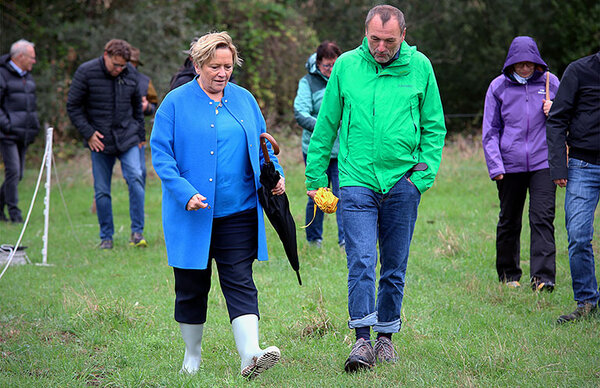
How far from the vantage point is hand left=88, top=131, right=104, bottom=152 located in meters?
8.84

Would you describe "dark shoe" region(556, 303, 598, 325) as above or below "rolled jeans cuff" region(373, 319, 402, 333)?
below

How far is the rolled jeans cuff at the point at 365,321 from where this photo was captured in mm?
4629

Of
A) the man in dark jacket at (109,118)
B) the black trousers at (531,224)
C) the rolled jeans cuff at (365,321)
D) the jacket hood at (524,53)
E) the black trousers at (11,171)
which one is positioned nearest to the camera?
the rolled jeans cuff at (365,321)

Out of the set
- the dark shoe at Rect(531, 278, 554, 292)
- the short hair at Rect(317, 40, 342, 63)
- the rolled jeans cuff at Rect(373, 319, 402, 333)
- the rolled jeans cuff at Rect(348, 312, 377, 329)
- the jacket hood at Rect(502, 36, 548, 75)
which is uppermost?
the jacket hood at Rect(502, 36, 548, 75)

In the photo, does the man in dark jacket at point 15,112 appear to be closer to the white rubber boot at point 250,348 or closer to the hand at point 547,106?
the hand at point 547,106

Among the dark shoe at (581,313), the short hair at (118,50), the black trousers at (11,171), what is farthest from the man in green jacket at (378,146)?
the black trousers at (11,171)

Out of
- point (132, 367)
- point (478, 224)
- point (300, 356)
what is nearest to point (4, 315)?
point (132, 367)

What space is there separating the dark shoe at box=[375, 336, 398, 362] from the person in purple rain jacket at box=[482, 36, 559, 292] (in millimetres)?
2326

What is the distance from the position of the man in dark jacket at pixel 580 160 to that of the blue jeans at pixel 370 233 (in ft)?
5.42

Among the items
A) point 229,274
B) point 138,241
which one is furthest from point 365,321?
point 138,241

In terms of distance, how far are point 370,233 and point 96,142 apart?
5.16 meters

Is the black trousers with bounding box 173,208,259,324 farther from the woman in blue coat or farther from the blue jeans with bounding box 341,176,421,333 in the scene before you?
the blue jeans with bounding box 341,176,421,333

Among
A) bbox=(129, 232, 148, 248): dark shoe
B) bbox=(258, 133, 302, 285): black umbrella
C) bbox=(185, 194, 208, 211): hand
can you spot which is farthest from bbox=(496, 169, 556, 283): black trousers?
bbox=(129, 232, 148, 248): dark shoe

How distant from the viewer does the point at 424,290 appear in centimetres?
688
